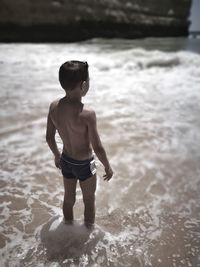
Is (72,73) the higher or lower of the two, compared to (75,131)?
higher

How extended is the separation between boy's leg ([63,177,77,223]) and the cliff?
13785 mm

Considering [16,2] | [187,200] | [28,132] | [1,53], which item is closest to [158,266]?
[187,200]

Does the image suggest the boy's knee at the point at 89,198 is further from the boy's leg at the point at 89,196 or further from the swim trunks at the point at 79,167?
the swim trunks at the point at 79,167

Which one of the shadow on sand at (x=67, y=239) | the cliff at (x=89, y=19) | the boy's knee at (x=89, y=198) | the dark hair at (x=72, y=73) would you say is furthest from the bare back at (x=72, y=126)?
the cliff at (x=89, y=19)

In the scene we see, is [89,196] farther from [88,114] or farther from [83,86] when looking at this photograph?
A: [83,86]

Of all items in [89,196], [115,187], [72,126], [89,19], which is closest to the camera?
[72,126]

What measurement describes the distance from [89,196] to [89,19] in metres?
17.5

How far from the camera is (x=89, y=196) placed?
90.0 inches

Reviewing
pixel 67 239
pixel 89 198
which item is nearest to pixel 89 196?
pixel 89 198

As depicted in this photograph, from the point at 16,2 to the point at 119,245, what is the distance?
14.4 metres

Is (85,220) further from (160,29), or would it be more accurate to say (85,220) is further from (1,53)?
(160,29)

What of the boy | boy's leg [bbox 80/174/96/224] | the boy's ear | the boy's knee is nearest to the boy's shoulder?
the boy

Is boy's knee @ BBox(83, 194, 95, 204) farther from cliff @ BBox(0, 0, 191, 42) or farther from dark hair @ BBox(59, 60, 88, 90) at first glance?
cliff @ BBox(0, 0, 191, 42)

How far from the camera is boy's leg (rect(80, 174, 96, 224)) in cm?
220
